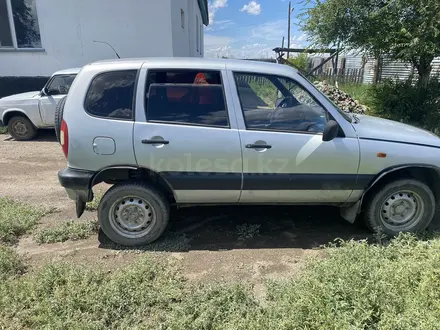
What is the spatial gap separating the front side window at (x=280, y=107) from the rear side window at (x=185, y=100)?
0.25 metres

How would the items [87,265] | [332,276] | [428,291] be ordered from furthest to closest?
1. [87,265]
2. [332,276]
3. [428,291]

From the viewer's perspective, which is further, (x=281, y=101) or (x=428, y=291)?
(x=281, y=101)

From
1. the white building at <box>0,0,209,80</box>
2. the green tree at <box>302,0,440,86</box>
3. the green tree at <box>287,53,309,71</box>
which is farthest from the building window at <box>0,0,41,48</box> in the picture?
the green tree at <box>287,53,309,71</box>

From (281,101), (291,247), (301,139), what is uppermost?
(281,101)

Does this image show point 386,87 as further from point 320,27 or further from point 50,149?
point 50,149

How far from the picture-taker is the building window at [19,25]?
34.5 feet

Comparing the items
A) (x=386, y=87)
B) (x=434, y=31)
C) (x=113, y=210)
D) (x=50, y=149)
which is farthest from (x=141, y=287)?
(x=386, y=87)

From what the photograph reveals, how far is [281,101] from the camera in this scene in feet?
11.5

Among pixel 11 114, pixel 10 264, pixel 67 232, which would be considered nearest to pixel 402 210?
pixel 67 232

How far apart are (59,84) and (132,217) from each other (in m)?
5.87

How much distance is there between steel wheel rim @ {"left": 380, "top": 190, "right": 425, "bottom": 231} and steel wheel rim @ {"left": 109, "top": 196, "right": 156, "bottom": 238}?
2.55m

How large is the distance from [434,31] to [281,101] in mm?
6864

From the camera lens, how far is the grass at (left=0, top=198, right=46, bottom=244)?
3.74 meters

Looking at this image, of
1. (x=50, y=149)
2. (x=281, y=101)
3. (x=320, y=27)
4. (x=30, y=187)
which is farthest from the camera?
(x=320, y=27)
